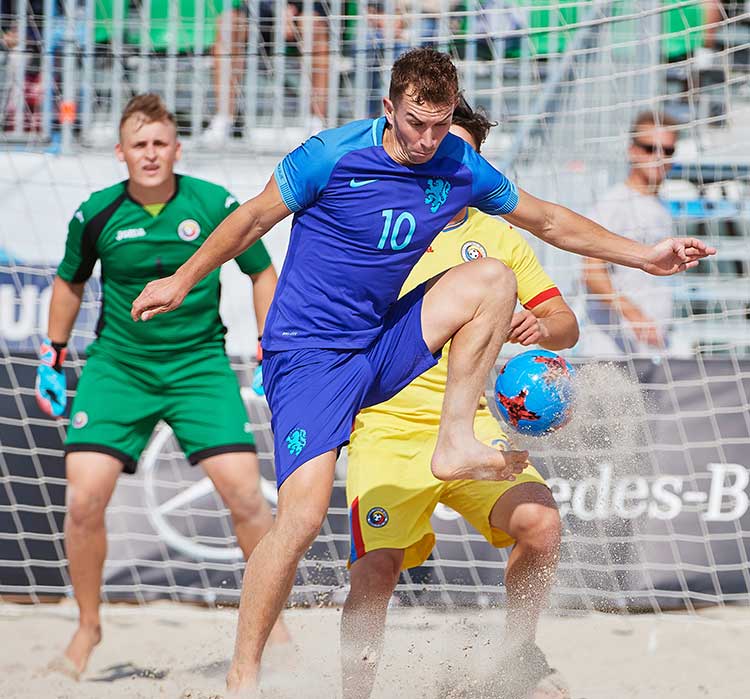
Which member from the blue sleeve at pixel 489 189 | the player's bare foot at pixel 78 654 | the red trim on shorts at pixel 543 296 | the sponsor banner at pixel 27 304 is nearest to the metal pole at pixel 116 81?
the sponsor banner at pixel 27 304

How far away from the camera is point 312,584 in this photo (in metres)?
5.71

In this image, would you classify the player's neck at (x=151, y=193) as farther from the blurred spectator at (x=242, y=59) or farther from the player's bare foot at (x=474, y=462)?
the blurred spectator at (x=242, y=59)

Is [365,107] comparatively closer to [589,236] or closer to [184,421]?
[184,421]

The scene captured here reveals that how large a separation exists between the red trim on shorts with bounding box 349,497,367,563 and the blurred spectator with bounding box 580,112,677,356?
107 inches

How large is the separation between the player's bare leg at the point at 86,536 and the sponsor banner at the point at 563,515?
97 cm

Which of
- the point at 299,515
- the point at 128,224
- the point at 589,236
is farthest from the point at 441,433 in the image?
the point at 128,224

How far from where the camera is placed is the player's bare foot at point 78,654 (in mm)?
4531

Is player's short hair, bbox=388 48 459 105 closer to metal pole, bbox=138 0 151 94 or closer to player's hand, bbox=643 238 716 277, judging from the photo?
player's hand, bbox=643 238 716 277

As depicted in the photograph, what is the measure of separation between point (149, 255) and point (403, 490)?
63.7 inches

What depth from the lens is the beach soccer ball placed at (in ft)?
11.1

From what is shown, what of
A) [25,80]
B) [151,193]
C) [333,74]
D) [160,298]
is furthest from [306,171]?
[25,80]

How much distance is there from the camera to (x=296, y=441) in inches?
128

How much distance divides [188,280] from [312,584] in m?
2.81

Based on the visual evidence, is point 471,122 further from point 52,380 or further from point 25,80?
point 25,80
